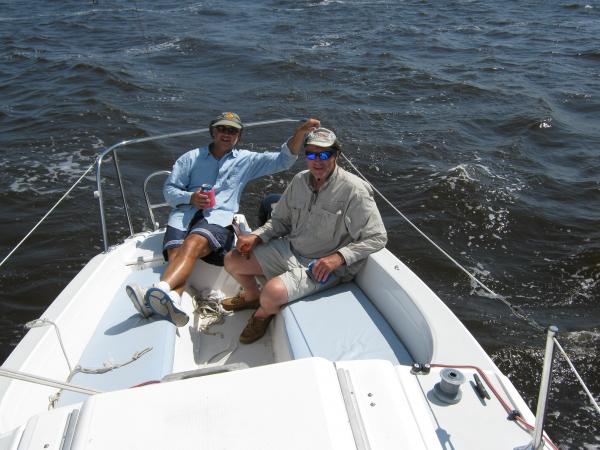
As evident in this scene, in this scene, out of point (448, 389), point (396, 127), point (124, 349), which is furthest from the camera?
point (396, 127)

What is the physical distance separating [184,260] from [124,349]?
2.35ft

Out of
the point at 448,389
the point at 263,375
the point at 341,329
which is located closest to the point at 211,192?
the point at 341,329

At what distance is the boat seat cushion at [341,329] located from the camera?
2637 mm

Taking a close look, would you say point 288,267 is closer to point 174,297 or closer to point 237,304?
point 237,304

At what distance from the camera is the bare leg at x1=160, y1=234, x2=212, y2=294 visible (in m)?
3.26

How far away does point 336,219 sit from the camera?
10.0 ft

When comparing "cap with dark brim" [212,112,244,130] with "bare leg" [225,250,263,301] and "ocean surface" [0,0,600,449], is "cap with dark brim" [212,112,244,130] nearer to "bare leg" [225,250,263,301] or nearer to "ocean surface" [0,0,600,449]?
"bare leg" [225,250,263,301]

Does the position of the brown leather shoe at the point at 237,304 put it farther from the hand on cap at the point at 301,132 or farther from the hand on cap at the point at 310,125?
the hand on cap at the point at 310,125

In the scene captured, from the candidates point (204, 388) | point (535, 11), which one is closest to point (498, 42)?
point (535, 11)

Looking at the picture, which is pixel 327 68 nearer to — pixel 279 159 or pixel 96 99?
pixel 96 99

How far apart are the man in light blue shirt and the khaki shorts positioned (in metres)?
0.41

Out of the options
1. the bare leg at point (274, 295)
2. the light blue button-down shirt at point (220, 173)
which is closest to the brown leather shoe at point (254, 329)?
the bare leg at point (274, 295)

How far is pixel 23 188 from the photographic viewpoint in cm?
708

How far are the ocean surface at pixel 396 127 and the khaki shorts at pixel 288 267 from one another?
6.70ft
